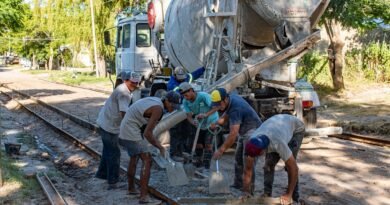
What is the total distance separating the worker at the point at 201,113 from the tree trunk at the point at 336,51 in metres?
11.9

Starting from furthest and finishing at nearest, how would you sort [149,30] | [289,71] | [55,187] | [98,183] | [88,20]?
1. [88,20]
2. [149,30]
3. [289,71]
4. [98,183]
5. [55,187]

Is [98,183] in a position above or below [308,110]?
below

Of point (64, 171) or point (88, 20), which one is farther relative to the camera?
point (88, 20)

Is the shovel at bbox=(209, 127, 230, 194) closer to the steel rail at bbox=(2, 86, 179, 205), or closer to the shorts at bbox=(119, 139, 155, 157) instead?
the steel rail at bbox=(2, 86, 179, 205)

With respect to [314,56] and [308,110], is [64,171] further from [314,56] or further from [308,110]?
[314,56]

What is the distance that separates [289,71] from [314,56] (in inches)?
557

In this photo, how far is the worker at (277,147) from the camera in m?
5.62

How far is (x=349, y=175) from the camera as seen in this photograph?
855 centimetres

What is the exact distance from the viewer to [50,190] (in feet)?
25.2

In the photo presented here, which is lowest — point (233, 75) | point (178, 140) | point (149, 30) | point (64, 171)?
point (64, 171)

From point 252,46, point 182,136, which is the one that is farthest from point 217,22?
point 182,136

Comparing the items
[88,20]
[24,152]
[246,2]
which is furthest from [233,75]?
[88,20]

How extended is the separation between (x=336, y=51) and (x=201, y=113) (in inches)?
512

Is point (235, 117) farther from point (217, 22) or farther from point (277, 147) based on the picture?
point (217, 22)
